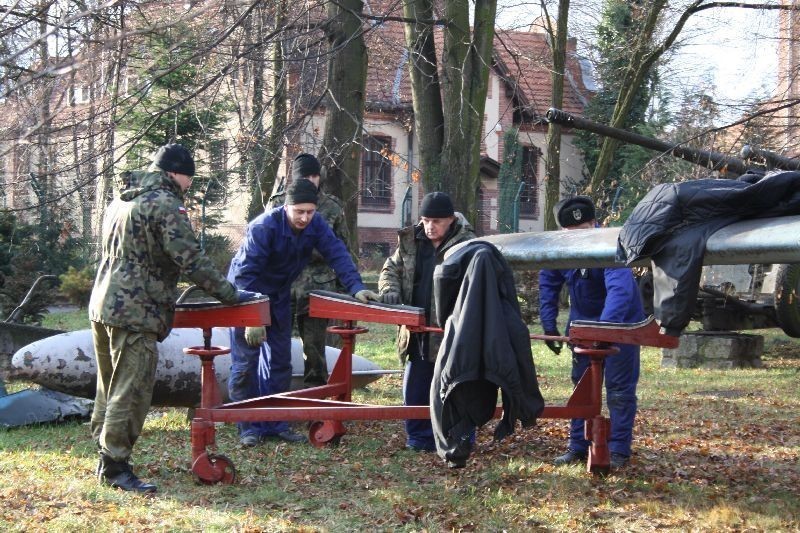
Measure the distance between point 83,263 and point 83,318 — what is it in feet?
13.6

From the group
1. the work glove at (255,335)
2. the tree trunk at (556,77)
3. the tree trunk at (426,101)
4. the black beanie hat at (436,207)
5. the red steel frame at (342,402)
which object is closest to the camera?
the red steel frame at (342,402)

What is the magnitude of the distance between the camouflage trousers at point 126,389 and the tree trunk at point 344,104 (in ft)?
16.5

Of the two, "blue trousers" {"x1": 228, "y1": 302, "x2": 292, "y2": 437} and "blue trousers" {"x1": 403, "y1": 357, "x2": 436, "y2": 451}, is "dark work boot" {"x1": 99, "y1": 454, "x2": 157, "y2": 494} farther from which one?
"blue trousers" {"x1": 403, "y1": 357, "x2": 436, "y2": 451}

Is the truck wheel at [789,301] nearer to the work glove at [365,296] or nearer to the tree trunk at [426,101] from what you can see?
the tree trunk at [426,101]

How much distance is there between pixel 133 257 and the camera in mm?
6117

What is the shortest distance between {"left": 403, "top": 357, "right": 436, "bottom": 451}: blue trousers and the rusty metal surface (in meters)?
1.22

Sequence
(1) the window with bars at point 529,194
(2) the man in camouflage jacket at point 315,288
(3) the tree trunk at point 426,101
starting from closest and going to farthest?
1. (2) the man in camouflage jacket at point 315,288
2. (3) the tree trunk at point 426,101
3. (1) the window with bars at point 529,194

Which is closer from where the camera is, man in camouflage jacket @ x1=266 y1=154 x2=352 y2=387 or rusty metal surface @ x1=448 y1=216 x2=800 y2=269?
rusty metal surface @ x1=448 y1=216 x2=800 y2=269

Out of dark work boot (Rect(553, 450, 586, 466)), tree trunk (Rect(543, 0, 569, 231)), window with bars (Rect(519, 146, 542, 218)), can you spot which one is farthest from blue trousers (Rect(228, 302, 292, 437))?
window with bars (Rect(519, 146, 542, 218))

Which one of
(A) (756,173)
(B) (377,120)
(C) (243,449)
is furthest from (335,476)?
(B) (377,120)

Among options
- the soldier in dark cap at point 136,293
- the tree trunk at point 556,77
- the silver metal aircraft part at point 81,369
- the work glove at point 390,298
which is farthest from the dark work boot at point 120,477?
the tree trunk at point 556,77

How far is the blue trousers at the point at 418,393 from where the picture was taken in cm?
745

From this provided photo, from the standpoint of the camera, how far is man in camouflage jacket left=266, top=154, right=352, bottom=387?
8398 millimetres

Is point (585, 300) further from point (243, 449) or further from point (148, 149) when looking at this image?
point (148, 149)
